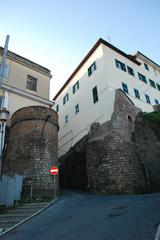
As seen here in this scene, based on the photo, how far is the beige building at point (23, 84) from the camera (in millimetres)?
16047

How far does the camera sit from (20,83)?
1733cm

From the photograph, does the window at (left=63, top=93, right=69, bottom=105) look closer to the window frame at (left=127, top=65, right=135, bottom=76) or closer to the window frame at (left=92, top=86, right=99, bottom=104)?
the window frame at (left=92, top=86, right=99, bottom=104)

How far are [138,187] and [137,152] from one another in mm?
3123

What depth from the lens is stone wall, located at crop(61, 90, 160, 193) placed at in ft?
43.4

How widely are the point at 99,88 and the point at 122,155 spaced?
7921 millimetres

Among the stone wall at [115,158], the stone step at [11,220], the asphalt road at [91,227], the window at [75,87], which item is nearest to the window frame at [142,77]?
the window at [75,87]

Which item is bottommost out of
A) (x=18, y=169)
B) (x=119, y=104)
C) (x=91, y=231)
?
(x=91, y=231)

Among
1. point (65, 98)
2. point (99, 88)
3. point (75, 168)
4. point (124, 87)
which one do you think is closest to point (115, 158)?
point (75, 168)

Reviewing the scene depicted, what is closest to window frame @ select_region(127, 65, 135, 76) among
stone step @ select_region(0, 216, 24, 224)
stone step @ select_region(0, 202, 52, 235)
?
stone step @ select_region(0, 202, 52, 235)

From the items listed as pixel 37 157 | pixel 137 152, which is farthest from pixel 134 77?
pixel 37 157

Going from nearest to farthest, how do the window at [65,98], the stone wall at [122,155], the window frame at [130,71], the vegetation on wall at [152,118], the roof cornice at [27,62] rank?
the stone wall at [122,155], the roof cornice at [27,62], the vegetation on wall at [152,118], the window frame at [130,71], the window at [65,98]

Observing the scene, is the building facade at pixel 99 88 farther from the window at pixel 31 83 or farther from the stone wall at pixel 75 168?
the window at pixel 31 83

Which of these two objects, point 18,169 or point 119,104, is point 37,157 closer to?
point 18,169

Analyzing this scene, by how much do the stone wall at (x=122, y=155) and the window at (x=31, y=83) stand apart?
7.23 meters
